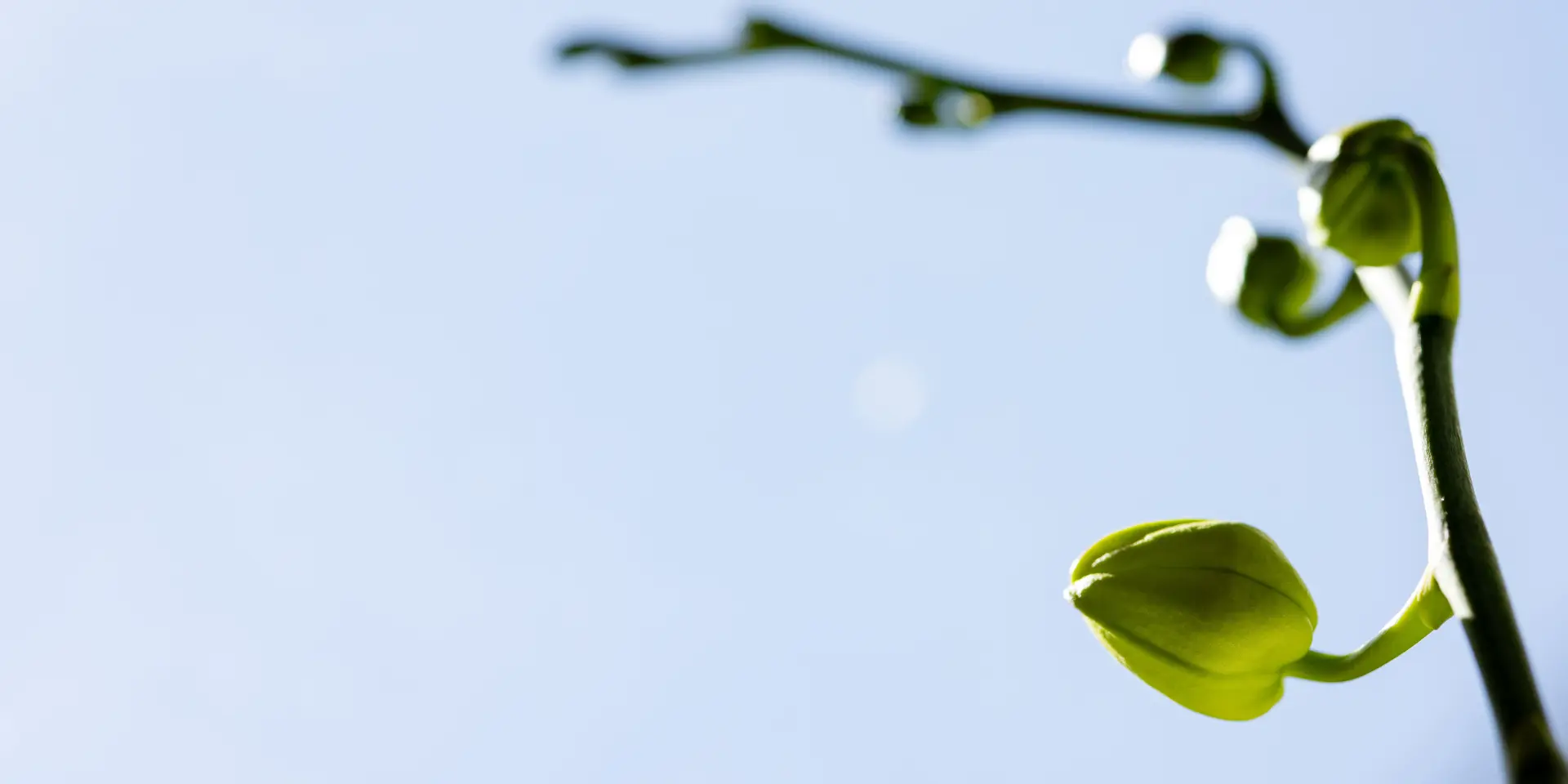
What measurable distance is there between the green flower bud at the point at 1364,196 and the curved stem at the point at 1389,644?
5.3 inches

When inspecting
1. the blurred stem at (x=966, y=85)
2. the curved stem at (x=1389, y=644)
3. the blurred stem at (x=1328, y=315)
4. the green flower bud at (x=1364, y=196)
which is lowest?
the curved stem at (x=1389, y=644)

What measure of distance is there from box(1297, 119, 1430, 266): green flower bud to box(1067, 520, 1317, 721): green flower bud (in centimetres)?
11

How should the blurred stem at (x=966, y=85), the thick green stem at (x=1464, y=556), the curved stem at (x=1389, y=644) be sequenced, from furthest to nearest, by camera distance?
the blurred stem at (x=966, y=85) → the curved stem at (x=1389, y=644) → the thick green stem at (x=1464, y=556)

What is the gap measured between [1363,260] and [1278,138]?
55 mm

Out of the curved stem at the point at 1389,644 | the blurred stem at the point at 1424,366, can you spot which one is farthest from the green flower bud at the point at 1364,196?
the curved stem at the point at 1389,644

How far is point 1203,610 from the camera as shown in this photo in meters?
0.47

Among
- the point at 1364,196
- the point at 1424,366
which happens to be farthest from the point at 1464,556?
the point at 1364,196

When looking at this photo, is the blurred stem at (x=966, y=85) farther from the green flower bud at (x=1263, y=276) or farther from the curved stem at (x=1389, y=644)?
the curved stem at (x=1389, y=644)

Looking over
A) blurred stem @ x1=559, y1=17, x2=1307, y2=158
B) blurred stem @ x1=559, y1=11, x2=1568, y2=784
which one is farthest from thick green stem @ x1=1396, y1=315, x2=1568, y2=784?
blurred stem @ x1=559, y1=17, x2=1307, y2=158

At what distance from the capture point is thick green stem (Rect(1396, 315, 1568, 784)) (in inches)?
10.2

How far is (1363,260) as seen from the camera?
0.48 m

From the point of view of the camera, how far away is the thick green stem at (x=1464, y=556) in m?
0.26

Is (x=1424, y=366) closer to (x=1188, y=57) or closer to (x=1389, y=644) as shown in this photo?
(x=1389, y=644)

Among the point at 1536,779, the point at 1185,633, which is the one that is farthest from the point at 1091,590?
the point at 1536,779
